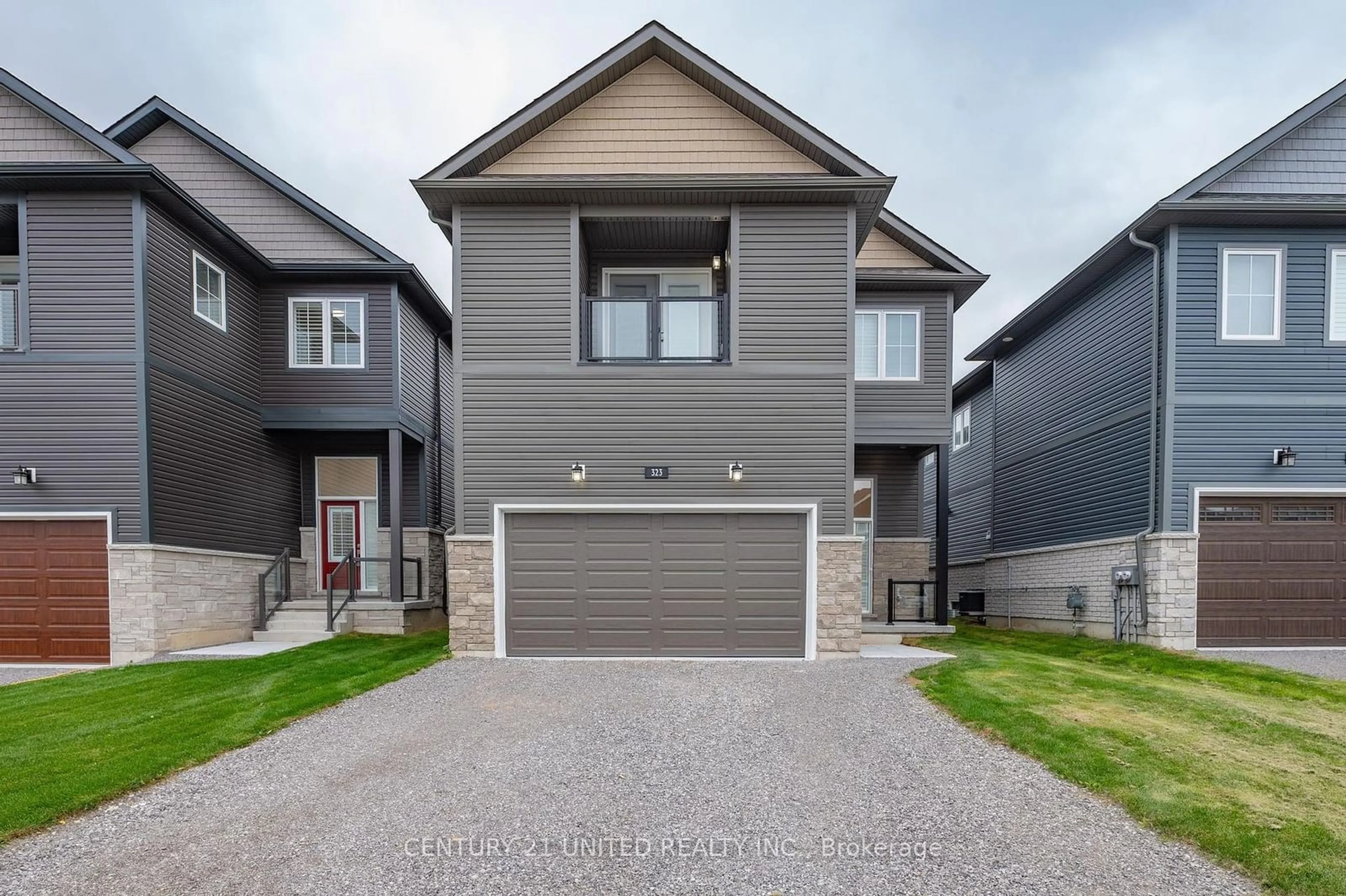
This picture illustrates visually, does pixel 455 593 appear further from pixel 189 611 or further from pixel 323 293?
pixel 323 293

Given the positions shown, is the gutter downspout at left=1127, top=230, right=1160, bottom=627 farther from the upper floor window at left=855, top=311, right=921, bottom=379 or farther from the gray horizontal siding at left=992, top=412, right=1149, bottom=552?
the upper floor window at left=855, top=311, right=921, bottom=379

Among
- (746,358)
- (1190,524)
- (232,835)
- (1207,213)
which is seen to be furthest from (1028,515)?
(232,835)

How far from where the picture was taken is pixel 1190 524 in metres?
10.3

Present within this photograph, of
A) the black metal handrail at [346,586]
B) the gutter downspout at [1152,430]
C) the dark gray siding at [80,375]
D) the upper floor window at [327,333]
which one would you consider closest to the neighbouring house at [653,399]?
the black metal handrail at [346,586]

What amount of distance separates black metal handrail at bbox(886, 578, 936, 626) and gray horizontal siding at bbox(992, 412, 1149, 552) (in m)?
3.05

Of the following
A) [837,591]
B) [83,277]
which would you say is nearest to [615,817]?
[837,591]

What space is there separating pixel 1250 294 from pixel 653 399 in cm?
931

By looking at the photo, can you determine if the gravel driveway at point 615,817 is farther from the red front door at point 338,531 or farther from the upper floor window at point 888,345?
the red front door at point 338,531

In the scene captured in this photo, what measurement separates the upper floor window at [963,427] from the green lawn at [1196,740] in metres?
10.8

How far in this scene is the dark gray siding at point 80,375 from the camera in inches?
373

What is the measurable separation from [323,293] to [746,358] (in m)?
8.38

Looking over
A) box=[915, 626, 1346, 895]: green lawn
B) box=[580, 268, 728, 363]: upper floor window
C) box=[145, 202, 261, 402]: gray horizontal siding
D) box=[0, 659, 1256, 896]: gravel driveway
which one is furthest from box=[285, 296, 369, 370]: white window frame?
box=[915, 626, 1346, 895]: green lawn

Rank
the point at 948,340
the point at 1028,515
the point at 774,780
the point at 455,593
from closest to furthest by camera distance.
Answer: the point at 774,780 → the point at 455,593 → the point at 948,340 → the point at 1028,515

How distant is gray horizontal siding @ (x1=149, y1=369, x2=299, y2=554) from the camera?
9844 mm
